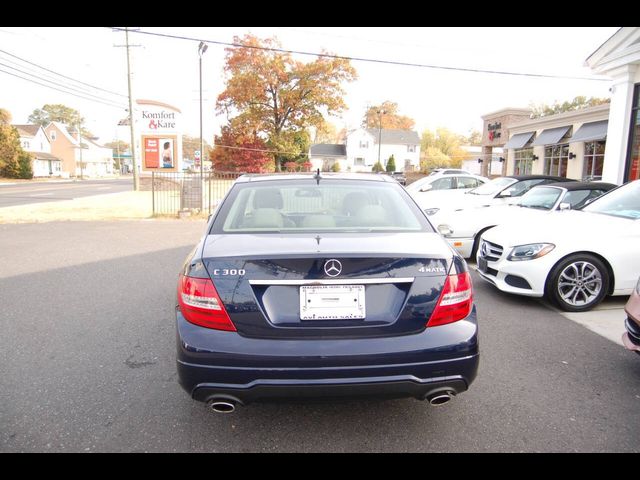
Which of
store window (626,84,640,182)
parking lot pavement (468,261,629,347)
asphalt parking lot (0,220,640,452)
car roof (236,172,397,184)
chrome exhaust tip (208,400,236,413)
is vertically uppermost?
store window (626,84,640,182)

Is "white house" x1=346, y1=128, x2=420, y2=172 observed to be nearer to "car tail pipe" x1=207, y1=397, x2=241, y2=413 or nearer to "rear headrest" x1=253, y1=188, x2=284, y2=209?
"rear headrest" x1=253, y1=188, x2=284, y2=209

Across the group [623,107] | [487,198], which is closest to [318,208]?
[487,198]

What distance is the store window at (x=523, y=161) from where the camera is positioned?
31377mm

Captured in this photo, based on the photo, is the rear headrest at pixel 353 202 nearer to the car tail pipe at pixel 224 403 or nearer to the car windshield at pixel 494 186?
the car tail pipe at pixel 224 403

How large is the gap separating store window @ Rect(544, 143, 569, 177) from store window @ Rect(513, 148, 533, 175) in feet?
6.04

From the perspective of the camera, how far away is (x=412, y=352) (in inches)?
92.0

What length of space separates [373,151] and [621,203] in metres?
68.6

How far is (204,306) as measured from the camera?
2406 millimetres

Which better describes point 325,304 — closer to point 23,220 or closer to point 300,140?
point 23,220

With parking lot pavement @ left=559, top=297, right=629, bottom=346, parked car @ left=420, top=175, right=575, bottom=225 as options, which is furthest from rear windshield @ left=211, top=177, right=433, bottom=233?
parked car @ left=420, top=175, right=575, bottom=225

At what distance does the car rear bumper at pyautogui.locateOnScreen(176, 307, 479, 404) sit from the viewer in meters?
2.29

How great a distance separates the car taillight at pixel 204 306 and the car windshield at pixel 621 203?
16.8 ft
